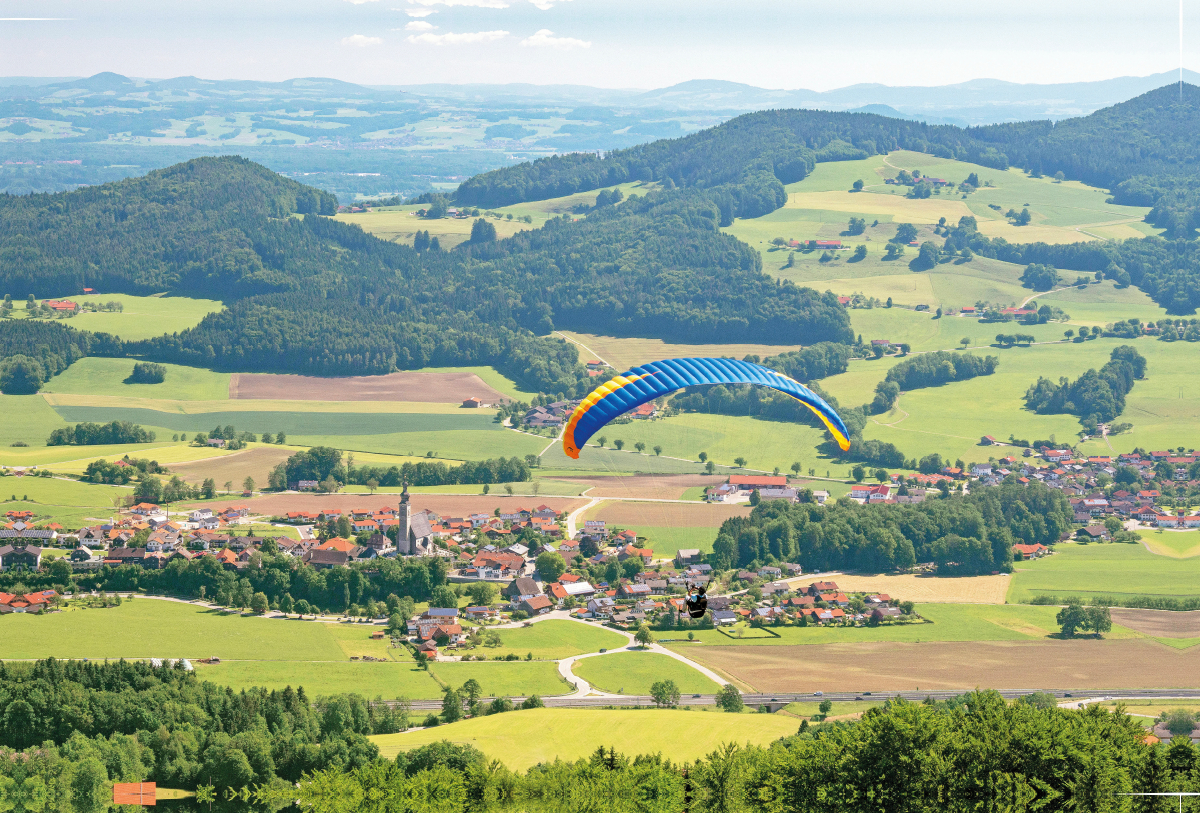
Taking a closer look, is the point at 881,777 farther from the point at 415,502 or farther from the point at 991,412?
the point at 991,412

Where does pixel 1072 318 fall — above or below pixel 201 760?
above

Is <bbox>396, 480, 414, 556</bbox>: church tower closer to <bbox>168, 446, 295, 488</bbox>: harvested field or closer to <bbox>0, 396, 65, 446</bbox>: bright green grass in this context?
<bbox>168, 446, 295, 488</bbox>: harvested field

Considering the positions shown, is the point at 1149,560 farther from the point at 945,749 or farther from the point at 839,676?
the point at 945,749

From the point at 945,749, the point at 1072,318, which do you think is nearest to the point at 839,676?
the point at 945,749

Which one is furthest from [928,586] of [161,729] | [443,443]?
[161,729]

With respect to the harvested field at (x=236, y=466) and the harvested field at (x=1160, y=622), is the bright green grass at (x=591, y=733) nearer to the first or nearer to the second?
the harvested field at (x=1160, y=622)

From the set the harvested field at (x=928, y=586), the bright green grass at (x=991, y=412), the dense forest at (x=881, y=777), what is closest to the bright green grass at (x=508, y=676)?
the dense forest at (x=881, y=777)
